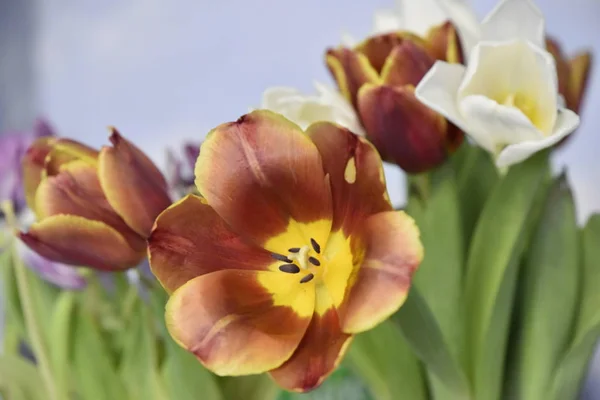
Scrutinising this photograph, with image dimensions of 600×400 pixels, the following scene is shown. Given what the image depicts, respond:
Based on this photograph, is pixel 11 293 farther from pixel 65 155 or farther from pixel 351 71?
pixel 351 71

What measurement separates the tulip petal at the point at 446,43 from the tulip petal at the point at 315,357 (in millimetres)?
175

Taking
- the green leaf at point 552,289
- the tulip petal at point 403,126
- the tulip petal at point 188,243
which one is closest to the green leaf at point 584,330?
the green leaf at point 552,289

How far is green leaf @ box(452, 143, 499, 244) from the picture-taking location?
392 millimetres

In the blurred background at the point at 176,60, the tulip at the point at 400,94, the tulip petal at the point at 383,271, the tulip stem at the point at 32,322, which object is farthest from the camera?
the blurred background at the point at 176,60

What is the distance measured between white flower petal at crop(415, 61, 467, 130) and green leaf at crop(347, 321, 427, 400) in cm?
13

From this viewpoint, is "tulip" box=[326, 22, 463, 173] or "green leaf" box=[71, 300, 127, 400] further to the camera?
"green leaf" box=[71, 300, 127, 400]

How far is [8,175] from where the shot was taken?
0.48 meters

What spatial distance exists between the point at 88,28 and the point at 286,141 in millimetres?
643

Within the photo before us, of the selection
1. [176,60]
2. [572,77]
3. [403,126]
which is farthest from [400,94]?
[176,60]

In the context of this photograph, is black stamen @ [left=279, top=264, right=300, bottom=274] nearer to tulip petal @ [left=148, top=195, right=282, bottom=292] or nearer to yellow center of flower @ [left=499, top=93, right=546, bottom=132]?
tulip petal @ [left=148, top=195, right=282, bottom=292]

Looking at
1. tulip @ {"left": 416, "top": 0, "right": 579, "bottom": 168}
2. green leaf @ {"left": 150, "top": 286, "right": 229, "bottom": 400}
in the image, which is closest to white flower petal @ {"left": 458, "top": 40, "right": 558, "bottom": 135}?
tulip @ {"left": 416, "top": 0, "right": 579, "bottom": 168}

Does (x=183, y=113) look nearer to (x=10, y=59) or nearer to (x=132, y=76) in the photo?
(x=132, y=76)

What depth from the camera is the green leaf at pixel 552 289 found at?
349 mm

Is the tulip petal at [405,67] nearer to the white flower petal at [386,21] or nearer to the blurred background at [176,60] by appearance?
the white flower petal at [386,21]
